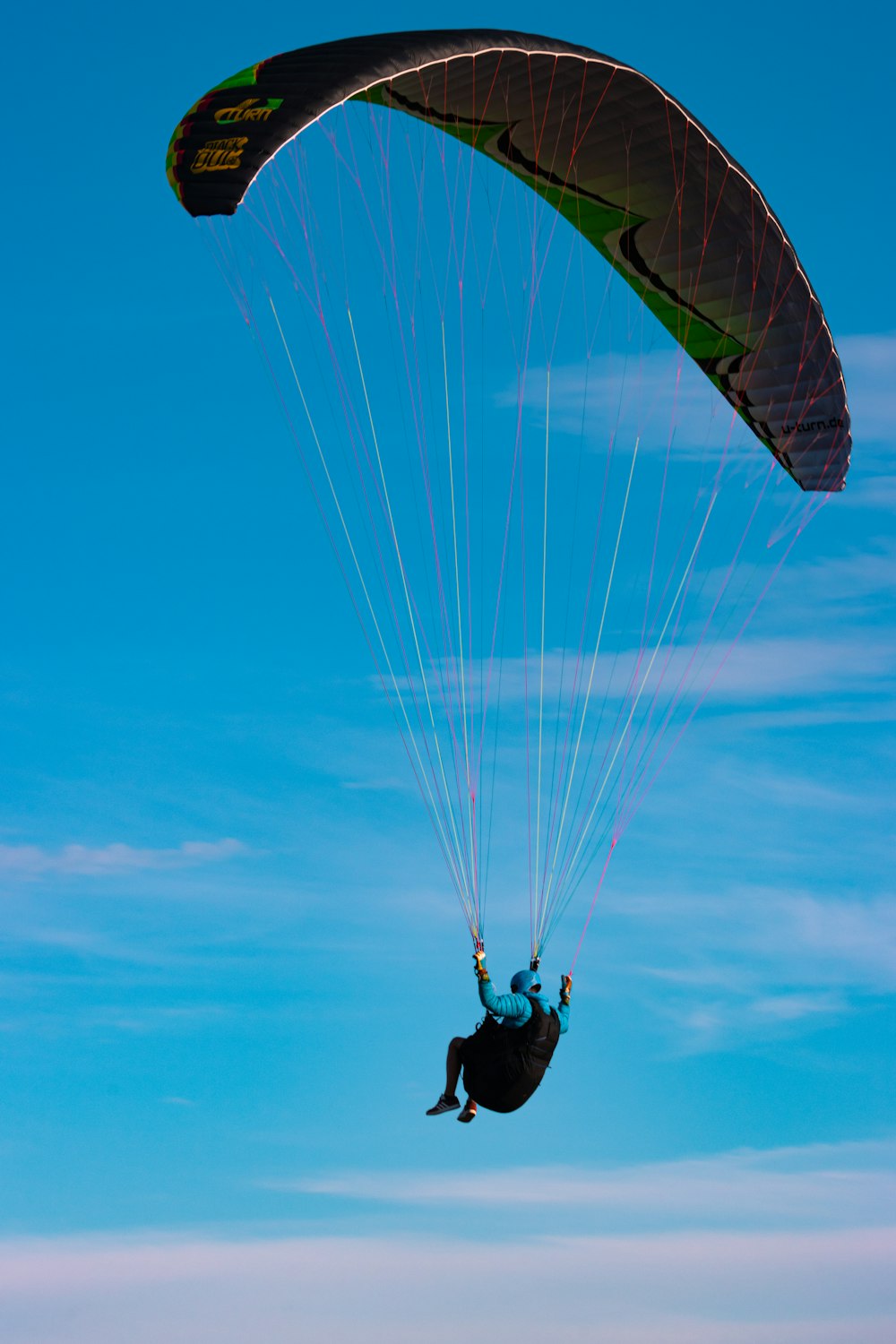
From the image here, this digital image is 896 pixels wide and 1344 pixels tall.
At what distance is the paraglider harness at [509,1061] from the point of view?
16422 mm

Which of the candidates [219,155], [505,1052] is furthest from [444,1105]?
[219,155]

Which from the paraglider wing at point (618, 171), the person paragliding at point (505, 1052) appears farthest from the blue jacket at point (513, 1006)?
the paraglider wing at point (618, 171)

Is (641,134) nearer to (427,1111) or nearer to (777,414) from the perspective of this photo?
(777,414)

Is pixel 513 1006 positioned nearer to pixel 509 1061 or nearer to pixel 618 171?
pixel 509 1061

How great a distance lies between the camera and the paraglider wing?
15.4 metres

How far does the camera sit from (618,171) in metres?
19.4

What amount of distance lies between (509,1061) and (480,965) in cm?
89

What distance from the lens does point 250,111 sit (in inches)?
609

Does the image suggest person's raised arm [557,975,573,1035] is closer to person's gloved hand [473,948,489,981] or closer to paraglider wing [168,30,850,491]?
person's gloved hand [473,948,489,981]

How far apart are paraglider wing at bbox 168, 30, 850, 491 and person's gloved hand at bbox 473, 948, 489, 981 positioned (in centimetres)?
605

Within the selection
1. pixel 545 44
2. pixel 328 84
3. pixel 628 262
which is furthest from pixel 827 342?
pixel 328 84

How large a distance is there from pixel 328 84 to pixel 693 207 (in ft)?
18.0

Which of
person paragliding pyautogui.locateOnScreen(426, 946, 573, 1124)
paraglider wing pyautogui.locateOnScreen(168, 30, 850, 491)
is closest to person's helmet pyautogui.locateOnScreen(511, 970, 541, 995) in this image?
person paragliding pyautogui.locateOnScreen(426, 946, 573, 1124)

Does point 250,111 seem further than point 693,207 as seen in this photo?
No
